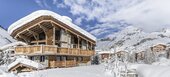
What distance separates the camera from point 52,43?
130ft

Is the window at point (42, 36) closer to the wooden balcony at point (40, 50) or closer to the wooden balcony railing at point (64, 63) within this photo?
the wooden balcony at point (40, 50)

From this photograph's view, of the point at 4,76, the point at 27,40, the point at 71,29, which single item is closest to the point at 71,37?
the point at 71,29

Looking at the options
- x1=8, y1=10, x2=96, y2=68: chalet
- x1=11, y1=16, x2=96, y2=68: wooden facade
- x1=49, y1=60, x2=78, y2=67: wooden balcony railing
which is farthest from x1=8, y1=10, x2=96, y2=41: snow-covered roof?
x1=49, y1=60, x2=78, y2=67: wooden balcony railing

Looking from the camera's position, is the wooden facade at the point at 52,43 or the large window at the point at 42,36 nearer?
the wooden facade at the point at 52,43

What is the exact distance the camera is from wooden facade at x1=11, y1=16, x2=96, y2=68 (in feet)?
119

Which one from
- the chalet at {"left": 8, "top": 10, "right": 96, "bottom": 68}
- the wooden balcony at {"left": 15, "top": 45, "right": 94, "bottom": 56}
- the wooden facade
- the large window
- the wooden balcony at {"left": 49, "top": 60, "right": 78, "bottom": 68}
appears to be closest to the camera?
the wooden balcony at {"left": 15, "top": 45, "right": 94, "bottom": 56}

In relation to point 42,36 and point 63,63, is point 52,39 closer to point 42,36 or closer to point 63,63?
point 42,36

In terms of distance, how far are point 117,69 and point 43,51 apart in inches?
616

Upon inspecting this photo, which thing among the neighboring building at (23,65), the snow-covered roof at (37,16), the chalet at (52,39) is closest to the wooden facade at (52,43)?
the chalet at (52,39)

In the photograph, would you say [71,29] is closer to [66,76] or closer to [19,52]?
[19,52]

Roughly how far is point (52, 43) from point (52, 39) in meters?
0.46

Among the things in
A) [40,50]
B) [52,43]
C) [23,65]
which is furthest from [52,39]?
[23,65]

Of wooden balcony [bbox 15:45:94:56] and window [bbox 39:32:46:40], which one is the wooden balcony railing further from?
window [bbox 39:32:46:40]

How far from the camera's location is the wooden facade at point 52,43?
119ft
